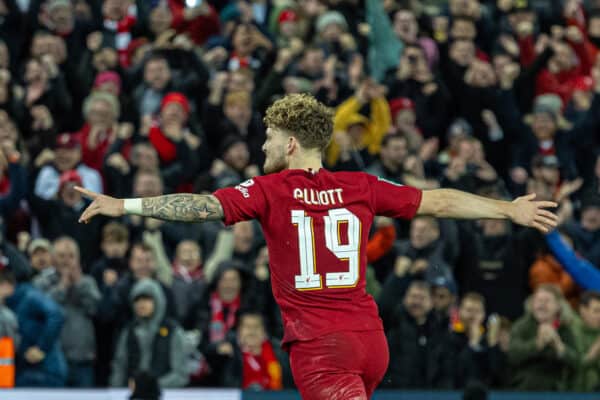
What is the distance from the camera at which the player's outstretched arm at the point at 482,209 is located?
7.67 metres

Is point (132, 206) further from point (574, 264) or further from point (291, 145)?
point (574, 264)

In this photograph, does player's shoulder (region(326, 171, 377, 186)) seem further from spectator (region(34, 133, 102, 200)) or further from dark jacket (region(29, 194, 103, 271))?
spectator (region(34, 133, 102, 200))

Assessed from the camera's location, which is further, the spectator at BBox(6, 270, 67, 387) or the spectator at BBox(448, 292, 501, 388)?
the spectator at BBox(448, 292, 501, 388)

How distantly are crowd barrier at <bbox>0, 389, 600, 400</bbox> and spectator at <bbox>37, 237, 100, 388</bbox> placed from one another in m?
1.32

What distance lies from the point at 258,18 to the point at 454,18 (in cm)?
234

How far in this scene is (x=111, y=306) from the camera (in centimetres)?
1280

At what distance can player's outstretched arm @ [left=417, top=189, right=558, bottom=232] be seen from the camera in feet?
25.2

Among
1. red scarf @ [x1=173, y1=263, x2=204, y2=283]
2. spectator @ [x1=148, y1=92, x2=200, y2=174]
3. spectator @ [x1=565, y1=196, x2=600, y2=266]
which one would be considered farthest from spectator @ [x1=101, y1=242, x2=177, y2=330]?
spectator @ [x1=565, y1=196, x2=600, y2=266]

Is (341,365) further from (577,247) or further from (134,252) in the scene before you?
(577,247)

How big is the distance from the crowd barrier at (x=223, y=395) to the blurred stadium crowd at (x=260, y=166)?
0.92 meters

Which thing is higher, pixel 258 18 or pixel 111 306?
pixel 258 18

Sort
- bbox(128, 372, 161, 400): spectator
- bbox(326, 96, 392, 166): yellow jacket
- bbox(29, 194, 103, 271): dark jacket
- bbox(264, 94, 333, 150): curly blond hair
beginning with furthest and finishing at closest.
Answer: bbox(326, 96, 392, 166): yellow jacket < bbox(29, 194, 103, 271): dark jacket < bbox(128, 372, 161, 400): spectator < bbox(264, 94, 333, 150): curly blond hair

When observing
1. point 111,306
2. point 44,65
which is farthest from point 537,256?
point 44,65

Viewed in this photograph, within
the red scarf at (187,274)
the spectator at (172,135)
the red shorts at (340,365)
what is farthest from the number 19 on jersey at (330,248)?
the spectator at (172,135)
